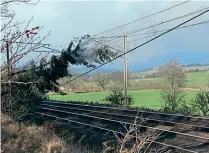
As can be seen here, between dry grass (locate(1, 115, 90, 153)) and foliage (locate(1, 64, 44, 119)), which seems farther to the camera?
foliage (locate(1, 64, 44, 119))

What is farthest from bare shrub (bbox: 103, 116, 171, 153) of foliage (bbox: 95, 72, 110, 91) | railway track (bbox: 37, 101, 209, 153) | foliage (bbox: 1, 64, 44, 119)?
foliage (bbox: 95, 72, 110, 91)

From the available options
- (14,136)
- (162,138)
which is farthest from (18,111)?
(162,138)

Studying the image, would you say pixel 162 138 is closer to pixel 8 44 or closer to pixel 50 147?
pixel 50 147

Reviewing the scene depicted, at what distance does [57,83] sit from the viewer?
19.5 meters

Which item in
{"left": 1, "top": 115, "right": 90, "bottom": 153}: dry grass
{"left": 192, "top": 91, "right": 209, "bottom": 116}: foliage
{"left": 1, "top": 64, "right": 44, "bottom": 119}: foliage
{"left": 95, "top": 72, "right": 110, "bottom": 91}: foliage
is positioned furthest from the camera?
{"left": 95, "top": 72, "right": 110, "bottom": 91}: foliage

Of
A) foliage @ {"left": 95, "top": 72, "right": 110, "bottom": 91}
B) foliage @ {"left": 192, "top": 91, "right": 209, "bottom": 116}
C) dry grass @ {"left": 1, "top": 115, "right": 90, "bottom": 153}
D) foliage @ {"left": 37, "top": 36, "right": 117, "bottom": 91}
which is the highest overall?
foliage @ {"left": 95, "top": 72, "right": 110, "bottom": 91}

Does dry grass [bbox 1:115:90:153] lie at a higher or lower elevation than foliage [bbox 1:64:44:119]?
lower

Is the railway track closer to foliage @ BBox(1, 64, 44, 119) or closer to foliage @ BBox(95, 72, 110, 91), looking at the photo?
foliage @ BBox(1, 64, 44, 119)

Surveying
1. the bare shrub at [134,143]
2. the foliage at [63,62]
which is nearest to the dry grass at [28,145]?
the bare shrub at [134,143]

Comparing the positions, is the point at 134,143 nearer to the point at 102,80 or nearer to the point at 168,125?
the point at 168,125

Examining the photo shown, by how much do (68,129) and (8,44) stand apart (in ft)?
48.4

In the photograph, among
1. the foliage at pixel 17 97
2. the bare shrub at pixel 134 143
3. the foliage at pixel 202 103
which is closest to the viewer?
the bare shrub at pixel 134 143

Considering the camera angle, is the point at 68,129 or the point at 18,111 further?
the point at 68,129

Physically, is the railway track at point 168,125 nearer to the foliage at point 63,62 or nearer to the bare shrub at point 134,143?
the bare shrub at point 134,143
